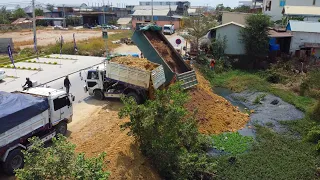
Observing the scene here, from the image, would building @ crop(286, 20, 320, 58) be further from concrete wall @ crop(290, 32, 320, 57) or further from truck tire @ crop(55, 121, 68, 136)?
truck tire @ crop(55, 121, 68, 136)

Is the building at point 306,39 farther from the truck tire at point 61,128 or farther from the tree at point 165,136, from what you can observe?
the truck tire at point 61,128

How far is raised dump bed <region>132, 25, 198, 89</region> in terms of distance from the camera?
17.4m

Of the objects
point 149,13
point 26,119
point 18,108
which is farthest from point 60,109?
point 149,13

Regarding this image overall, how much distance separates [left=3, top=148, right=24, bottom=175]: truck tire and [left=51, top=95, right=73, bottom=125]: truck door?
2028 millimetres

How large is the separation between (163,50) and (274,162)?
35.4ft

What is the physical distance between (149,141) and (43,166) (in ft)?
14.9

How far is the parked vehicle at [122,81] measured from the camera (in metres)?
15.4

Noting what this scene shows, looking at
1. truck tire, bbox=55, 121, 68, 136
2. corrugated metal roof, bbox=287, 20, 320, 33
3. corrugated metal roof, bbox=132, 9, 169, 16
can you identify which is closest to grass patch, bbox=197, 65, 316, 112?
corrugated metal roof, bbox=287, 20, 320, 33

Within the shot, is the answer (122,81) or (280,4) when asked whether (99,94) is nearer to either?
(122,81)

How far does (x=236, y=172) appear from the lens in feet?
35.3

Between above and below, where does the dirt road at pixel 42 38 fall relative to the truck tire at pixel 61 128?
above

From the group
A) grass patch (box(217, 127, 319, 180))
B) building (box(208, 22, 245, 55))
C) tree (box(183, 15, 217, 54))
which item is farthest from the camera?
tree (box(183, 15, 217, 54))

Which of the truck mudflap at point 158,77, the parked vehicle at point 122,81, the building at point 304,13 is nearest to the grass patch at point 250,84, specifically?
the truck mudflap at point 158,77

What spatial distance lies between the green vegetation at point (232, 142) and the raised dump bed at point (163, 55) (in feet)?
15.2
